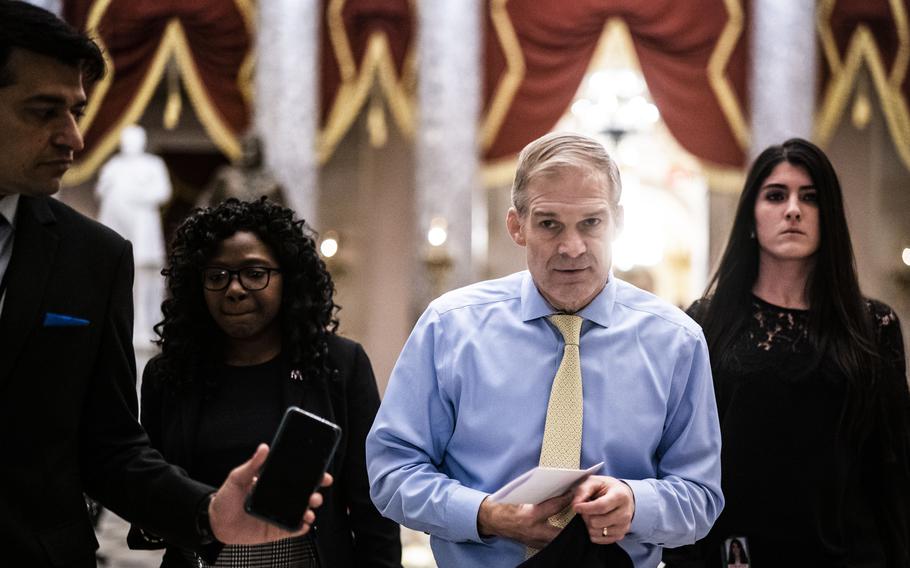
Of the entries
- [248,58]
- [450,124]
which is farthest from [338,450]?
[248,58]

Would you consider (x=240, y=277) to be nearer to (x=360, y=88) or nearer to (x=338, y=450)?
(x=338, y=450)

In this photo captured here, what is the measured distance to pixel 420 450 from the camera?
2.26 meters

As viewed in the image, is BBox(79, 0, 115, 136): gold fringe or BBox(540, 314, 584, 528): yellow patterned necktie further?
BBox(79, 0, 115, 136): gold fringe

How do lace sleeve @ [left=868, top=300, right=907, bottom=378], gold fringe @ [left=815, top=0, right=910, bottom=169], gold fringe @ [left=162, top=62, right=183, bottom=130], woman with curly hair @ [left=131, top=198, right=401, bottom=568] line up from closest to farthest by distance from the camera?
woman with curly hair @ [left=131, top=198, right=401, bottom=568]
lace sleeve @ [left=868, top=300, right=907, bottom=378]
gold fringe @ [left=815, top=0, right=910, bottom=169]
gold fringe @ [left=162, top=62, right=183, bottom=130]

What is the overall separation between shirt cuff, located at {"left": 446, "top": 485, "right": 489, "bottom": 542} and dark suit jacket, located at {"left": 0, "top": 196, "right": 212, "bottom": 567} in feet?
1.70

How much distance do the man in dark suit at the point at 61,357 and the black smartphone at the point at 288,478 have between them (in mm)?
26

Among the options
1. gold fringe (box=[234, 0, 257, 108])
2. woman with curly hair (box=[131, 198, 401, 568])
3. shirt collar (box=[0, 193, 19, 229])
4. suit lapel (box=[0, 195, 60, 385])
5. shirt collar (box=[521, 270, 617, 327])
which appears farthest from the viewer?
gold fringe (box=[234, 0, 257, 108])

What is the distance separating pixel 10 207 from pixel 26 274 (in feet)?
0.52

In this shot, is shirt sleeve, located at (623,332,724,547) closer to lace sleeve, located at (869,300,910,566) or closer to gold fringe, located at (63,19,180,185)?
lace sleeve, located at (869,300,910,566)

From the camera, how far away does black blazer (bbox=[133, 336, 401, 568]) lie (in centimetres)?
279

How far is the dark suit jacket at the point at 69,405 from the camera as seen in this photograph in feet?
6.35

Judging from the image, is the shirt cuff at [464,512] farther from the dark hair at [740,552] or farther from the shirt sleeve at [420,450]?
the dark hair at [740,552]

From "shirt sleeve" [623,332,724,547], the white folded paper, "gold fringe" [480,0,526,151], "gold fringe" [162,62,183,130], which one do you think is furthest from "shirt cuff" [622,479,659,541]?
"gold fringe" [162,62,183,130]

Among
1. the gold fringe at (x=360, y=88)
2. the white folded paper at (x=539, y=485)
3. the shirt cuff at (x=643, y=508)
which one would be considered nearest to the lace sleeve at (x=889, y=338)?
the shirt cuff at (x=643, y=508)
